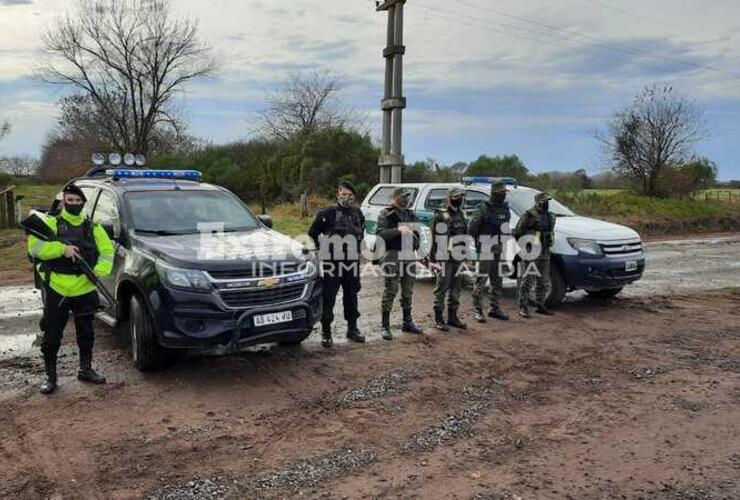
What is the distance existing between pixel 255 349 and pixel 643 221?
20.3 metres

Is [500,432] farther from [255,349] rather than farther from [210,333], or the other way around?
[255,349]

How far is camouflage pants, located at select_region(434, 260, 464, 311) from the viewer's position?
7531 millimetres

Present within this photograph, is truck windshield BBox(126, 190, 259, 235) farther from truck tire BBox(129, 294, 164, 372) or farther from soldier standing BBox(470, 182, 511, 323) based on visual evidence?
soldier standing BBox(470, 182, 511, 323)

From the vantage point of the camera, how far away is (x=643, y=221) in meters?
22.9

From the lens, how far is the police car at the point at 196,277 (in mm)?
5207

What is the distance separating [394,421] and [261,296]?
1665 millimetres

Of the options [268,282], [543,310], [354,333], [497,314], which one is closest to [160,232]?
[268,282]

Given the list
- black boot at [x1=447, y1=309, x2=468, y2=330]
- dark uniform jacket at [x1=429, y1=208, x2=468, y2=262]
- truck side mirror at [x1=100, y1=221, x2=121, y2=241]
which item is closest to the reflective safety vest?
truck side mirror at [x1=100, y1=221, x2=121, y2=241]

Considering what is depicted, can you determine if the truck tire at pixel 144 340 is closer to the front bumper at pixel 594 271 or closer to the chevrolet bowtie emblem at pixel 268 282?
the chevrolet bowtie emblem at pixel 268 282

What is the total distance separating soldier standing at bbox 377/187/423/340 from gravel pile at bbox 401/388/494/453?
2060 millimetres

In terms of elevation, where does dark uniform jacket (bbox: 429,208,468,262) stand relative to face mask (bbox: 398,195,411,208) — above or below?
below

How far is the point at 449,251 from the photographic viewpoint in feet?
24.3

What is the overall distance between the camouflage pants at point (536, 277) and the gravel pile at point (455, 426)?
3280mm

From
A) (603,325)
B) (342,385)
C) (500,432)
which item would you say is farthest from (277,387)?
(603,325)
